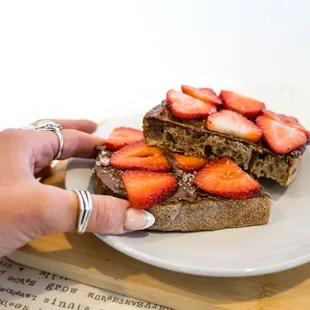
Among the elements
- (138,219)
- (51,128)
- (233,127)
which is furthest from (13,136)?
(233,127)

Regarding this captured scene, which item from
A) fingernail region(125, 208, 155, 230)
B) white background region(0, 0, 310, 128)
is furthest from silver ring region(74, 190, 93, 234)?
white background region(0, 0, 310, 128)

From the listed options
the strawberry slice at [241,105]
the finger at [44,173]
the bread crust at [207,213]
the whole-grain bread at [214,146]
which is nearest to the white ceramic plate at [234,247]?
the bread crust at [207,213]

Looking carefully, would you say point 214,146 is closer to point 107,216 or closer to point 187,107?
point 187,107

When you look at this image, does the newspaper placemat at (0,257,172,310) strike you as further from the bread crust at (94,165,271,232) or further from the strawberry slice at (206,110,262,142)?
the strawberry slice at (206,110,262,142)

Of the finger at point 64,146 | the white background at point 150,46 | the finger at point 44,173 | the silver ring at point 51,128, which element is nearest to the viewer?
the finger at point 64,146

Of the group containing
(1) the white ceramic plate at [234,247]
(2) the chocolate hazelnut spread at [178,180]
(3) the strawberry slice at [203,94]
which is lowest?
(1) the white ceramic plate at [234,247]

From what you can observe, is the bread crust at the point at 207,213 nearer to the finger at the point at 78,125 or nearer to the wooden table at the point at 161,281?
the wooden table at the point at 161,281
